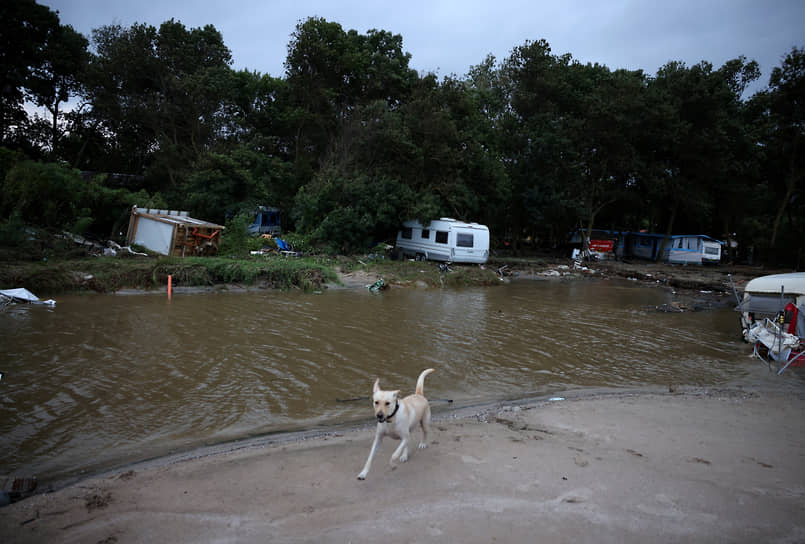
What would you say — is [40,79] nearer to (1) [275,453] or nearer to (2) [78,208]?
(2) [78,208]

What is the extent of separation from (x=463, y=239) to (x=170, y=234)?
583 inches

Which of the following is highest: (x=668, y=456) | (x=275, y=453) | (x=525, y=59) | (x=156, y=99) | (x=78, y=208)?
(x=525, y=59)

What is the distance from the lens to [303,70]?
31266 millimetres

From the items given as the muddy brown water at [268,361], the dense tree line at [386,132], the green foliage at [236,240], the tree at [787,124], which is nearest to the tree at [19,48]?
the dense tree line at [386,132]

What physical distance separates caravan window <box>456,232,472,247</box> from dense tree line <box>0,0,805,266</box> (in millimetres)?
1971

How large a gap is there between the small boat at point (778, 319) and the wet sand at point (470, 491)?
4.83m

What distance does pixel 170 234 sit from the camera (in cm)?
1900

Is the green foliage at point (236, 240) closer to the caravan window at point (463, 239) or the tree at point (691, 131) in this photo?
the caravan window at point (463, 239)

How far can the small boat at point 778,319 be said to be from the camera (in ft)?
32.5

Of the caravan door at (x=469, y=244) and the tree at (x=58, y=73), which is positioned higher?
the tree at (x=58, y=73)

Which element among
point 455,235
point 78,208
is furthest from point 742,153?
point 78,208

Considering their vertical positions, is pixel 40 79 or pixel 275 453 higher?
pixel 40 79

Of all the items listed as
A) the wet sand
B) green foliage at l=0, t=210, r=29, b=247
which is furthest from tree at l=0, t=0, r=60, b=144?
the wet sand

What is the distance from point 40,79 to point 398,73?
24.7 m
